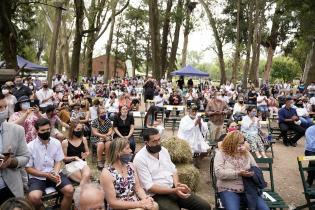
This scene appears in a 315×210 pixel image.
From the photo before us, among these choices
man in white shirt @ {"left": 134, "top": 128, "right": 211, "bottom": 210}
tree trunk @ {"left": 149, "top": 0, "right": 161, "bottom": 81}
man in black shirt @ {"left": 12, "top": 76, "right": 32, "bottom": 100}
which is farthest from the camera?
→ tree trunk @ {"left": 149, "top": 0, "right": 161, "bottom": 81}

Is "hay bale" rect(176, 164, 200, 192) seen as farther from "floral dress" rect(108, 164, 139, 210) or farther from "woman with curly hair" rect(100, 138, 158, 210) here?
"floral dress" rect(108, 164, 139, 210)

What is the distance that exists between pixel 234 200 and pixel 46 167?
255 cm

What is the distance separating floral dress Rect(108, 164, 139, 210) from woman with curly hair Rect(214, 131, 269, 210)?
1.33 m

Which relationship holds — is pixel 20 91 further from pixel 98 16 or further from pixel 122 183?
pixel 98 16

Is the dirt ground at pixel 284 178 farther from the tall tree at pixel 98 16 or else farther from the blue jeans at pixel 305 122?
the tall tree at pixel 98 16

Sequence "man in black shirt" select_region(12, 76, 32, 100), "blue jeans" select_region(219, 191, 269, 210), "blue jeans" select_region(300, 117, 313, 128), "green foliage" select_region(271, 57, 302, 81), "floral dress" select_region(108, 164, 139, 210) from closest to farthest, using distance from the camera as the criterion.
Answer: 1. "floral dress" select_region(108, 164, 139, 210)
2. "blue jeans" select_region(219, 191, 269, 210)
3. "man in black shirt" select_region(12, 76, 32, 100)
4. "blue jeans" select_region(300, 117, 313, 128)
5. "green foliage" select_region(271, 57, 302, 81)

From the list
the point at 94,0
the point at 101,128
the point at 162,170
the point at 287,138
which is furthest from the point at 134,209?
the point at 94,0

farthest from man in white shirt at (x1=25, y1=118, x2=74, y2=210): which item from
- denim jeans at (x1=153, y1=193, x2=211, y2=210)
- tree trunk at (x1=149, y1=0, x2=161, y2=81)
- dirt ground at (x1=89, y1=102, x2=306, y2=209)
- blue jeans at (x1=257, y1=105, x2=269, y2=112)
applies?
tree trunk at (x1=149, y1=0, x2=161, y2=81)

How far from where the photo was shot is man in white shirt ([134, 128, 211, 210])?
16.6ft

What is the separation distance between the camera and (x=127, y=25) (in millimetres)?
65062

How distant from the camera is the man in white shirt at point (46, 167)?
5.24m

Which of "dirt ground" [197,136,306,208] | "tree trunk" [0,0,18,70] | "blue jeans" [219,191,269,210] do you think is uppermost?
"tree trunk" [0,0,18,70]

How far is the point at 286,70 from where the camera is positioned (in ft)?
256

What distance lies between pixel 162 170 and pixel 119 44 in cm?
6507
